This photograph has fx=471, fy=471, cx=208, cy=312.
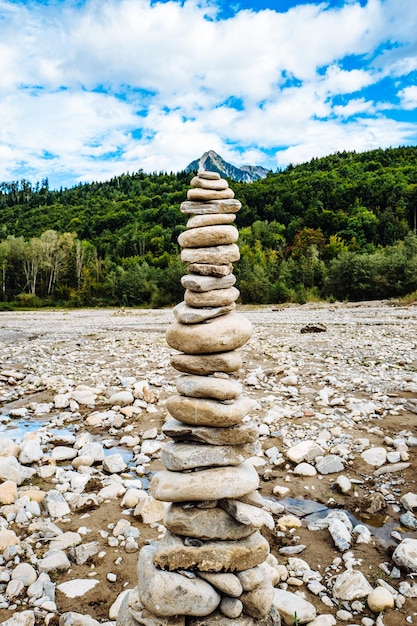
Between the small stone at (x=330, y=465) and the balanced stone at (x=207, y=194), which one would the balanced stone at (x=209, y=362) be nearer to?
the balanced stone at (x=207, y=194)

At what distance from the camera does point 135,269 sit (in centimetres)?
7306

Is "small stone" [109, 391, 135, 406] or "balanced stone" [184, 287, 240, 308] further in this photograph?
"small stone" [109, 391, 135, 406]

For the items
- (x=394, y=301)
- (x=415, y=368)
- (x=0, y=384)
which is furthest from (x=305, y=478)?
(x=394, y=301)

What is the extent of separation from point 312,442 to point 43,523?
474cm

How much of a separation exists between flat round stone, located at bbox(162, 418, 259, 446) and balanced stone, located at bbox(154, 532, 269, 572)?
37.2 inches

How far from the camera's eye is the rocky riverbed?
16.4 ft

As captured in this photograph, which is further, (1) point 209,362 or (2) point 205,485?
(1) point 209,362

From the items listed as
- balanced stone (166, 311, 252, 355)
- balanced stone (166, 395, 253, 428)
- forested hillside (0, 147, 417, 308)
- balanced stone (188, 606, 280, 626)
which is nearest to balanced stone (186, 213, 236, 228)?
balanced stone (166, 311, 252, 355)

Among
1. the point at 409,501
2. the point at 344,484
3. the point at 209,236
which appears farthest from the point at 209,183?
the point at 409,501

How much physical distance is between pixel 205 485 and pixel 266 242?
8416 cm

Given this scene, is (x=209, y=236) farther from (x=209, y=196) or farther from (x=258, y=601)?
(x=258, y=601)

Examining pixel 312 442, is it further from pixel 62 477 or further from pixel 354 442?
pixel 62 477

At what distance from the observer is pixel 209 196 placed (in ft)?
16.9

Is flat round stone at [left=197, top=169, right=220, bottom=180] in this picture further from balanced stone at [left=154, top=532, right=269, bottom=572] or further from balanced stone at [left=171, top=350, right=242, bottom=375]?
balanced stone at [left=154, top=532, right=269, bottom=572]
